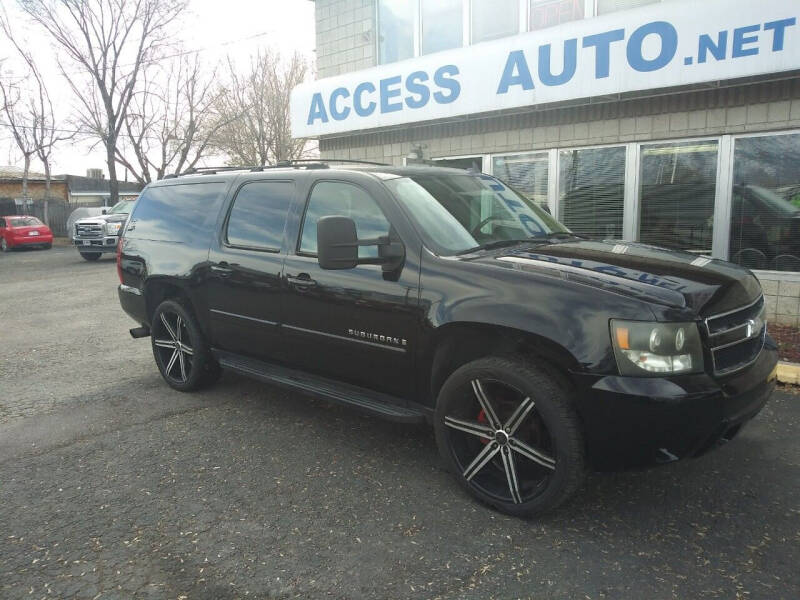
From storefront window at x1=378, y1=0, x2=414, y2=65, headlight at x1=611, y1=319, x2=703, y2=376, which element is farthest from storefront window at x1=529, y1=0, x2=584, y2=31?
headlight at x1=611, y1=319, x2=703, y2=376

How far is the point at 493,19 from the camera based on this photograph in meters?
9.16

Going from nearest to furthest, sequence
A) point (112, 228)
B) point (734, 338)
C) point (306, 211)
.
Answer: point (734, 338), point (306, 211), point (112, 228)

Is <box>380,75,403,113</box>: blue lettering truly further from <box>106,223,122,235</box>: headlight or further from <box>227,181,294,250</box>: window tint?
<box>106,223,122,235</box>: headlight

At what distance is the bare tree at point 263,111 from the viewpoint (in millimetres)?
30344

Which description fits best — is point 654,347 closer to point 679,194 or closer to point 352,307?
point 352,307

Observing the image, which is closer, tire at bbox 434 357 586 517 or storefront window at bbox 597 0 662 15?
tire at bbox 434 357 586 517

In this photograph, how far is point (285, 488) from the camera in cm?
342

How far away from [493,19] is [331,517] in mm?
8287

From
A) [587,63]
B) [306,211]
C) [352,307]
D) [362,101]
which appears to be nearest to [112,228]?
[362,101]

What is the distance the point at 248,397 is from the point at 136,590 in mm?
2486

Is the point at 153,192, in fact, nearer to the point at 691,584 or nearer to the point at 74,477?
the point at 74,477

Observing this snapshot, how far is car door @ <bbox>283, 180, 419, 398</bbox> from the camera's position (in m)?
3.44

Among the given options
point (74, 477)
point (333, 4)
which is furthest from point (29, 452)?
point (333, 4)

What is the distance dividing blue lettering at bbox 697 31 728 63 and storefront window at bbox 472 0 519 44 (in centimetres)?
295
